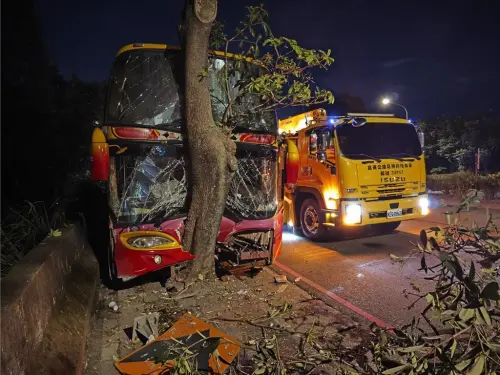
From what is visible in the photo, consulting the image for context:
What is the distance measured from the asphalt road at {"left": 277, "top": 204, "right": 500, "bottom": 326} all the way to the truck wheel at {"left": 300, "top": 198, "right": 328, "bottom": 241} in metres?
0.23

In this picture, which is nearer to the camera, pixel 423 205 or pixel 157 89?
pixel 157 89

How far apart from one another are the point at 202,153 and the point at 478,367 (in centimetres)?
353

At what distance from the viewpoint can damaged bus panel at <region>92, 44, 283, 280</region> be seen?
14.5ft

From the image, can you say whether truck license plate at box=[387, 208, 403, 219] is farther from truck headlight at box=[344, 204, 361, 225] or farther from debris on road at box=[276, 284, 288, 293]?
debris on road at box=[276, 284, 288, 293]

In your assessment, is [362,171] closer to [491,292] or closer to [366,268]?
[366,268]

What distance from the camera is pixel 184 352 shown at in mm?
2746

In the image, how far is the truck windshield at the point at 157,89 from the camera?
15.1ft

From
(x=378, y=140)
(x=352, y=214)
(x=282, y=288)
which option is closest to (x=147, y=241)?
(x=282, y=288)

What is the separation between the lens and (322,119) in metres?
7.80

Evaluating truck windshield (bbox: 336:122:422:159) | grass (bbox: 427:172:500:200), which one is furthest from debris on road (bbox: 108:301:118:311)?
grass (bbox: 427:172:500:200)

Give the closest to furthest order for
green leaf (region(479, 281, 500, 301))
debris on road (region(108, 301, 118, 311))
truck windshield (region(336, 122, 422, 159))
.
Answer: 1. green leaf (region(479, 281, 500, 301))
2. debris on road (region(108, 301, 118, 311))
3. truck windshield (region(336, 122, 422, 159))

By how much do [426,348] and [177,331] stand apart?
232 cm

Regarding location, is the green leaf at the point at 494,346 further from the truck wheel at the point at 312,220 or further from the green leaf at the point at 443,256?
the truck wheel at the point at 312,220

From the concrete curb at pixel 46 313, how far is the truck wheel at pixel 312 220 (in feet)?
16.9
